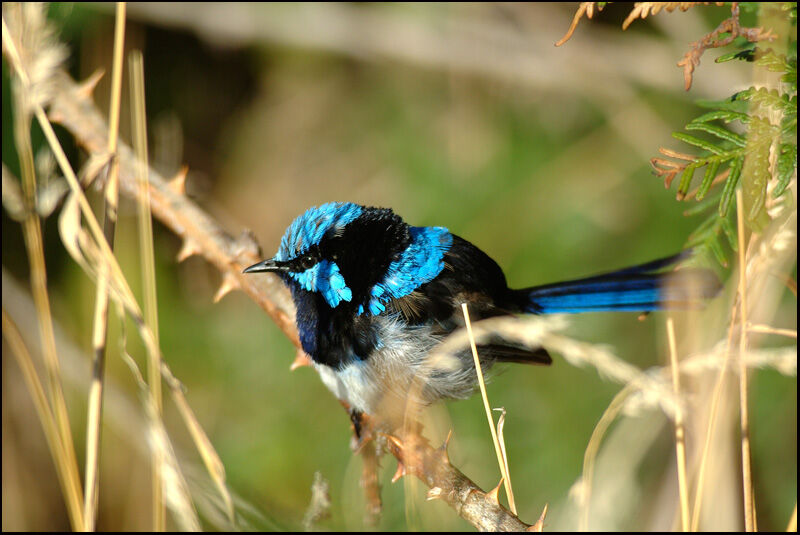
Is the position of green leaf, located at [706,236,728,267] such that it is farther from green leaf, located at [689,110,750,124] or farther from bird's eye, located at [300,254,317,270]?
bird's eye, located at [300,254,317,270]

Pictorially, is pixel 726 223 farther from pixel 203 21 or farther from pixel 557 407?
pixel 203 21

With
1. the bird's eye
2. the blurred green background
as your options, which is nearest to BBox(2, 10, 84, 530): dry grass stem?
the bird's eye

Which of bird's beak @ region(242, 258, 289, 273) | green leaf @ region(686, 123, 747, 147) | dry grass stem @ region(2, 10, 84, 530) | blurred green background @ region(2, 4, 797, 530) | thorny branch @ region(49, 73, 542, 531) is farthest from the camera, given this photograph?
blurred green background @ region(2, 4, 797, 530)

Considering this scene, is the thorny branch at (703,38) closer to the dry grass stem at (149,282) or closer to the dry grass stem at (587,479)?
the dry grass stem at (587,479)

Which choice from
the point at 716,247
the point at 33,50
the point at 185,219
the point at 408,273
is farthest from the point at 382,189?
the point at 716,247

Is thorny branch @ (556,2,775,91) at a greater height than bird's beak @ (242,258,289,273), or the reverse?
thorny branch @ (556,2,775,91)

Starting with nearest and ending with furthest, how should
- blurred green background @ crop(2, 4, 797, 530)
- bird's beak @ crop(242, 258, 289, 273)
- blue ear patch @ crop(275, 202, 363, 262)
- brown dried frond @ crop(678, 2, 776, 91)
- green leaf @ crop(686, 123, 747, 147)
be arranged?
brown dried frond @ crop(678, 2, 776, 91) < green leaf @ crop(686, 123, 747, 147) < bird's beak @ crop(242, 258, 289, 273) < blue ear patch @ crop(275, 202, 363, 262) < blurred green background @ crop(2, 4, 797, 530)
